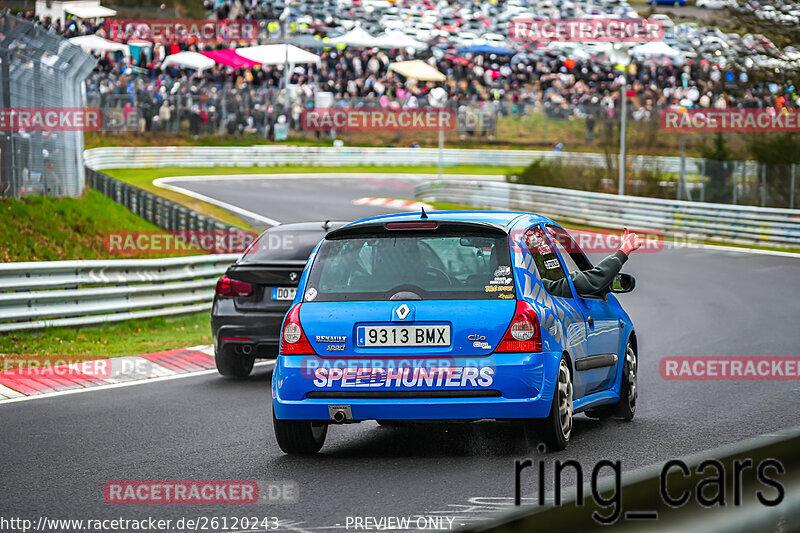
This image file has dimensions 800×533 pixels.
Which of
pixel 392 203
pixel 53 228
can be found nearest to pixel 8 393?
pixel 53 228

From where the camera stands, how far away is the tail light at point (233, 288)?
12039 millimetres

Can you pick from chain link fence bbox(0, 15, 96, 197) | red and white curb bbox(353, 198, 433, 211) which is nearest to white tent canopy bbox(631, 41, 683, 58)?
red and white curb bbox(353, 198, 433, 211)

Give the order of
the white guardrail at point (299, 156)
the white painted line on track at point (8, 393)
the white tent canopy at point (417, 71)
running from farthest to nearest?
the white tent canopy at point (417, 71), the white guardrail at point (299, 156), the white painted line on track at point (8, 393)

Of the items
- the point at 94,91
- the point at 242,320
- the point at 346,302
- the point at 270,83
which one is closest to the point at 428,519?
the point at 346,302

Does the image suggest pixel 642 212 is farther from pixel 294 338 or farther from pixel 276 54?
pixel 294 338

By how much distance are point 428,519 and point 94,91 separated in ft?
123

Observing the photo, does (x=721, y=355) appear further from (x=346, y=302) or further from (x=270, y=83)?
(x=270, y=83)

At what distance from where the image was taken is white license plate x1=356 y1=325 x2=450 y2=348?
7.08 meters

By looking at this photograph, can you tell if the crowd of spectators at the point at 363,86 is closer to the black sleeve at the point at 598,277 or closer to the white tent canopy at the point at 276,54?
the white tent canopy at the point at 276,54

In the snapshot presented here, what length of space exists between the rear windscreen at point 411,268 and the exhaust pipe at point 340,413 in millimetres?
639

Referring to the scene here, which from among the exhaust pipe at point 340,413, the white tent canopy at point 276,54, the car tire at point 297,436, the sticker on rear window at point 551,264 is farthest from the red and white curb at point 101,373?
the white tent canopy at point 276,54

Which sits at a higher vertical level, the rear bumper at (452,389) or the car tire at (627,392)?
the rear bumper at (452,389)

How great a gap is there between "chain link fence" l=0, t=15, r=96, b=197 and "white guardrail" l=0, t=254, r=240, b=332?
2996 millimetres

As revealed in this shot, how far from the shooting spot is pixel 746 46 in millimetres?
34000
